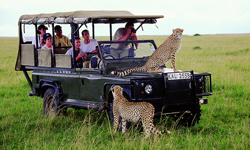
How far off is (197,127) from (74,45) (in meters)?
2.66

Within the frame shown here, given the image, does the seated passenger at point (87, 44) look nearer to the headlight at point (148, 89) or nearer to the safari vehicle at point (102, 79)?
the safari vehicle at point (102, 79)

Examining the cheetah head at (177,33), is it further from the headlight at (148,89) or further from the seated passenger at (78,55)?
the seated passenger at (78,55)

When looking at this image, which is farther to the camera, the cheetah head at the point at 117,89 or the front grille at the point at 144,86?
the cheetah head at the point at 117,89

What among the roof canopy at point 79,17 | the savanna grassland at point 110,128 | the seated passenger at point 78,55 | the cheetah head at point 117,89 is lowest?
the savanna grassland at point 110,128

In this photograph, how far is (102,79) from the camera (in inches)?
231

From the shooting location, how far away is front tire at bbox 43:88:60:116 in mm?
6836

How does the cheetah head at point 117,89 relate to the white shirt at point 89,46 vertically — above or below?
below

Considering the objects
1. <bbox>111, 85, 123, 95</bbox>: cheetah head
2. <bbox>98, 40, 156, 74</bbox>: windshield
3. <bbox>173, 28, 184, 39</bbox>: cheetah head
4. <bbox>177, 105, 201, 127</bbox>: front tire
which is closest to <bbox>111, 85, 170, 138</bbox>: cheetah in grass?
<bbox>111, 85, 123, 95</bbox>: cheetah head

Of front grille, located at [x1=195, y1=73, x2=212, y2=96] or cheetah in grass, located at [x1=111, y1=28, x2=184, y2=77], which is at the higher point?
cheetah in grass, located at [x1=111, y1=28, x2=184, y2=77]

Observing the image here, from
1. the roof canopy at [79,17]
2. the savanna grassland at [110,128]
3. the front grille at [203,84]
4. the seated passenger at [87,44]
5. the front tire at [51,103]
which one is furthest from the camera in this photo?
the seated passenger at [87,44]

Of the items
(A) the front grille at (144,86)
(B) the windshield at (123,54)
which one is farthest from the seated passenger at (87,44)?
(A) the front grille at (144,86)

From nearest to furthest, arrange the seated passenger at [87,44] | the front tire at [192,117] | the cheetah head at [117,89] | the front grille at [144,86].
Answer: the front grille at [144,86] → the cheetah head at [117,89] → the front tire at [192,117] → the seated passenger at [87,44]

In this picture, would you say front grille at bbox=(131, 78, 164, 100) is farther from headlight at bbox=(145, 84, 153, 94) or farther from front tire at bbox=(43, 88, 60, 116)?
front tire at bbox=(43, 88, 60, 116)

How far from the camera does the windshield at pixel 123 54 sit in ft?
20.2
